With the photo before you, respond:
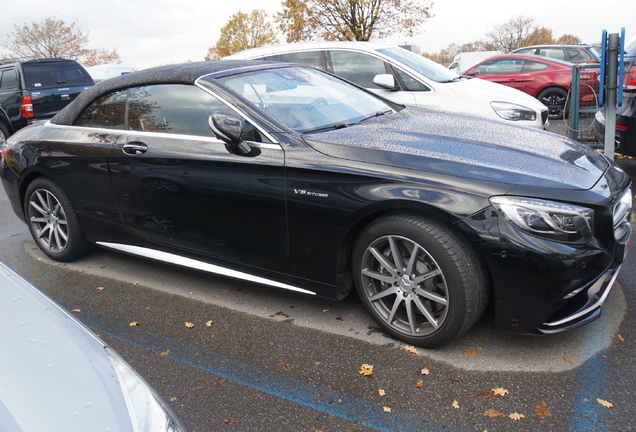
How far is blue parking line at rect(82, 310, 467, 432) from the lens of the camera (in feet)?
8.27

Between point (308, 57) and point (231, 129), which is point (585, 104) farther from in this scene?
point (231, 129)

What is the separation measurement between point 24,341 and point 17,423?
40 cm

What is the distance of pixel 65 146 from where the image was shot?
4.32 meters

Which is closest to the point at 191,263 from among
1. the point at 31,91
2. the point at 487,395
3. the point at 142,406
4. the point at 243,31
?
the point at 487,395

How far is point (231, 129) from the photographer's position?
10.7 feet

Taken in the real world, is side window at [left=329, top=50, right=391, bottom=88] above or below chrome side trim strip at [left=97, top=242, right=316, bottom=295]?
above

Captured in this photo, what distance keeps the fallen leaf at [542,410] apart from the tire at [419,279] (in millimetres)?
527

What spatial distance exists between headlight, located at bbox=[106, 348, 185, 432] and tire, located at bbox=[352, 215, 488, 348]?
1.60m

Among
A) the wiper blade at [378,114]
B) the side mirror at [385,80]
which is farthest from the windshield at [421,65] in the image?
the wiper blade at [378,114]

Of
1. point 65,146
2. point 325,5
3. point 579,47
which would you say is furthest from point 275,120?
point 325,5

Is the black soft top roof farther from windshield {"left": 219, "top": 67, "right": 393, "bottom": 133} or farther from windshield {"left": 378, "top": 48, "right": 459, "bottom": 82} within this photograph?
windshield {"left": 378, "top": 48, "right": 459, "bottom": 82}

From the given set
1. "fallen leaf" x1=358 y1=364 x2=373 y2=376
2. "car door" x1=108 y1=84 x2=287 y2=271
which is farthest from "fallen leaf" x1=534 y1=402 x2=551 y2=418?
"car door" x1=108 y1=84 x2=287 y2=271

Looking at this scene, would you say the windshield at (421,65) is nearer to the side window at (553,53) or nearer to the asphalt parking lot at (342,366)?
the asphalt parking lot at (342,366)

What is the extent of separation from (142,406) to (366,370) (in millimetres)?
1534
